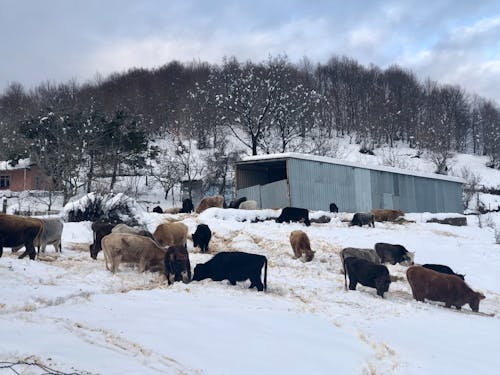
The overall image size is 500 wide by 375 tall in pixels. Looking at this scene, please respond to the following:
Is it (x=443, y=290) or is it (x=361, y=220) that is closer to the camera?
(x=443, y=290)

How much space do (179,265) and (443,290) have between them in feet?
18.8

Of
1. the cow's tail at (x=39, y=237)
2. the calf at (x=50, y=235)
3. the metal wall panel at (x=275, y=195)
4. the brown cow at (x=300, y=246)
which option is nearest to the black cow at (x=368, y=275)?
the brown cow at (x=300, y=246)

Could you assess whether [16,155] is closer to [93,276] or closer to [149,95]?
[149,95]

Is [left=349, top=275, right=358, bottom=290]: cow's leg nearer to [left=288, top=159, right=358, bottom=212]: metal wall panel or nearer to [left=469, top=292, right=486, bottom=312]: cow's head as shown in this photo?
[left=469, top=292, right=486, bottom=312]: cow's head

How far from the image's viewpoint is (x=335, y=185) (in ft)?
107

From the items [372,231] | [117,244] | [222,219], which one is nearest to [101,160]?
[222,219]

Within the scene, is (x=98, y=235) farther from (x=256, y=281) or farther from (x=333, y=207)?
(x=333, y=207)

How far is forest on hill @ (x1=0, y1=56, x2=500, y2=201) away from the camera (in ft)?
152

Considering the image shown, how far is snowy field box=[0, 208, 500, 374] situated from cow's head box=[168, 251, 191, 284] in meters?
0.48

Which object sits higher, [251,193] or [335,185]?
[335,185]

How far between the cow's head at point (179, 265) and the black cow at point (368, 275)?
3617mm

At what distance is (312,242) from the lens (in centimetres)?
1966

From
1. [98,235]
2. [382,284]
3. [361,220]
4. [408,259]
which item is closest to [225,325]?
[382,284]

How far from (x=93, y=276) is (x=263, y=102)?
41666 mm
